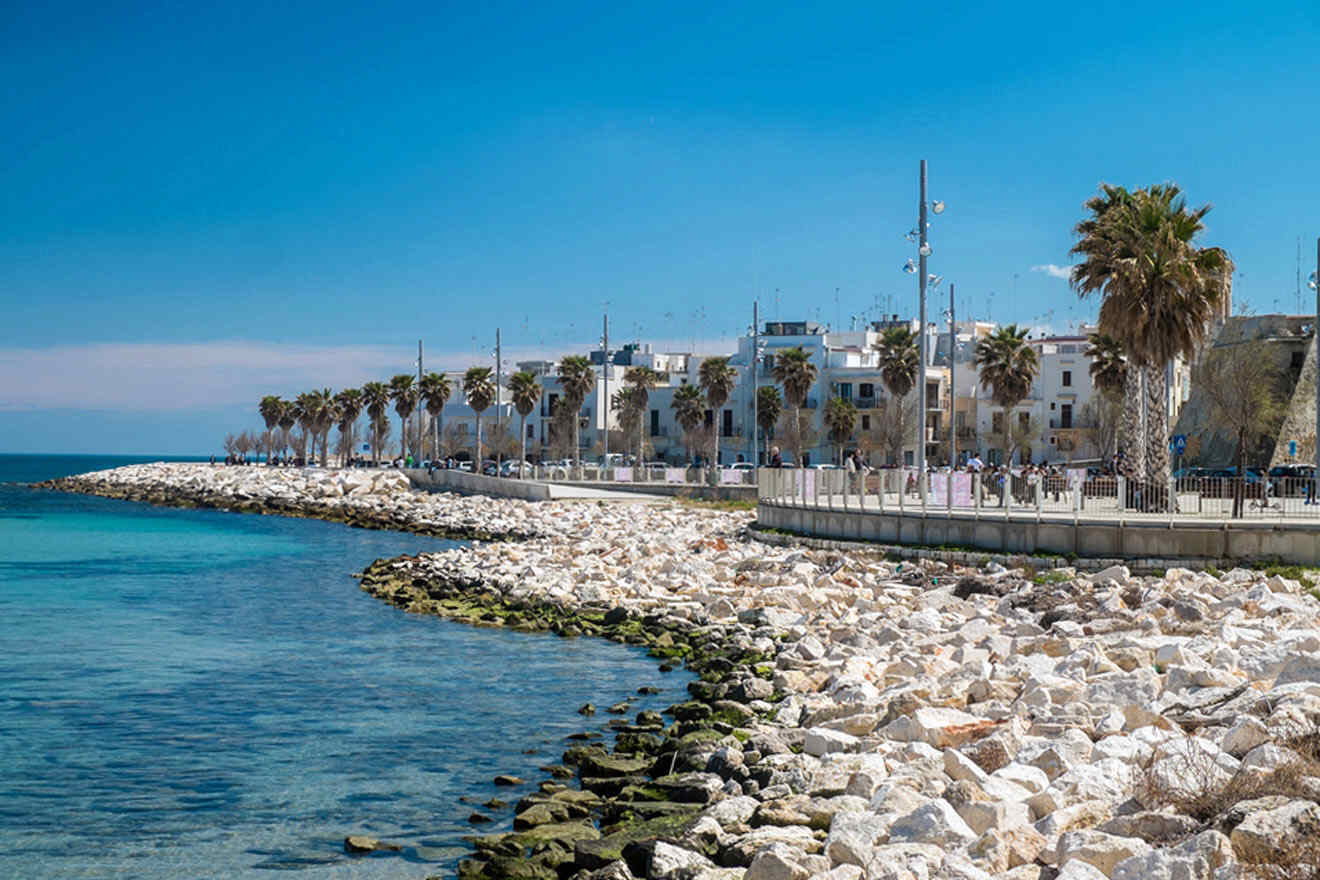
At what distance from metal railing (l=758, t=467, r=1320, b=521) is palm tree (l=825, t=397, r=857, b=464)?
5043 cm

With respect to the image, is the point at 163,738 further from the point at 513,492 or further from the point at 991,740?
the point at 513,492

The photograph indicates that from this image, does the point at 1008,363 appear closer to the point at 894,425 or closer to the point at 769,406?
the point at 894,425

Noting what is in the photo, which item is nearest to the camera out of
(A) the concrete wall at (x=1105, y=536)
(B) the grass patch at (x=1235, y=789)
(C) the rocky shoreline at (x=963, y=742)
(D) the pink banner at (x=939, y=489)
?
(B) the grass patch at (x=1235, y=789)

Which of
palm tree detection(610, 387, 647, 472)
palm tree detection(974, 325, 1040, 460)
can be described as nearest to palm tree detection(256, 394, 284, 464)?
palm tree detection(610, 387, 647, 472)

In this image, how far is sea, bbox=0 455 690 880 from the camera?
11.2m

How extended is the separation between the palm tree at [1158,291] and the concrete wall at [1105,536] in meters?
6.03

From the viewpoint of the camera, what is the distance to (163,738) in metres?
15.2

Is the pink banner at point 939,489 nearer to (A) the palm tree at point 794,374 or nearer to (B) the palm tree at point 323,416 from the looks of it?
(A) the palm tree at point 794,374

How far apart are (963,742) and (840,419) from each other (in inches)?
2731

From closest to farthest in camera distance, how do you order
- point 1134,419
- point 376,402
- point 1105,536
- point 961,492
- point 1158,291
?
point 1105,536
point 961,492
point 1158,291
point 1134,419
point 376,402

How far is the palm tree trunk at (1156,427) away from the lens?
104 feet

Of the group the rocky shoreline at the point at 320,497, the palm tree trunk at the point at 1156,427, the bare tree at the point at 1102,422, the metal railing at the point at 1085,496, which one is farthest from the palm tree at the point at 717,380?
the metal railing at the point at 1085,496

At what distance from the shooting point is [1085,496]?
25.6m

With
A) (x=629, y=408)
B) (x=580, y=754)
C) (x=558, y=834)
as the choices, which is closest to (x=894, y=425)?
(x=629, y=408)
